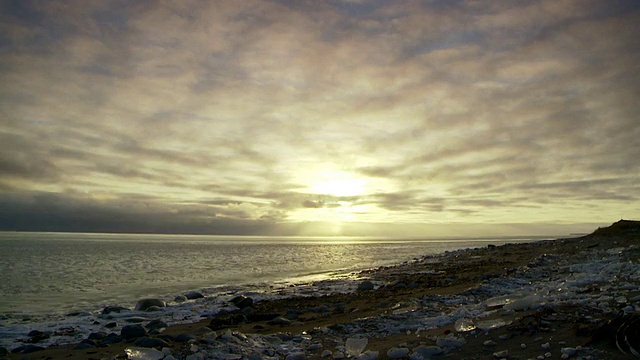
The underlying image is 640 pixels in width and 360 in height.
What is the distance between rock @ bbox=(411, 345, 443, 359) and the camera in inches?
285

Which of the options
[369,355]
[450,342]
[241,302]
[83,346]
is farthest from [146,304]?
[450,342]

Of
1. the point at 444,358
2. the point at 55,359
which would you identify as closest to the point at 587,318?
the point at 444,358

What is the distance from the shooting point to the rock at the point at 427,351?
7227 millimetres

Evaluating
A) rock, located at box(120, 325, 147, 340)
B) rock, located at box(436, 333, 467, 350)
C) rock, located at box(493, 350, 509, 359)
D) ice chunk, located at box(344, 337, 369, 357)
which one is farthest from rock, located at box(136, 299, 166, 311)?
rock, located at box(493, 350, 509, 359)

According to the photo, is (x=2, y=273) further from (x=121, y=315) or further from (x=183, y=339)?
(x=183, y=339)

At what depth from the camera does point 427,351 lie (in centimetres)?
730

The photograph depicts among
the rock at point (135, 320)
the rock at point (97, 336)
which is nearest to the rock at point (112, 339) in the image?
the rock at point (97, 336)

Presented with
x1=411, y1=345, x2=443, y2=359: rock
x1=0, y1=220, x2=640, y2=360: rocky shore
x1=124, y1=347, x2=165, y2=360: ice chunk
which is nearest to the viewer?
x1=0, y1=220, x2=640, y2=360: rocky shore

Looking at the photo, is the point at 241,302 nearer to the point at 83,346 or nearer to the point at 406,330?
the point at 83,346

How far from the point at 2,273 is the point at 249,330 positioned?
2723cm

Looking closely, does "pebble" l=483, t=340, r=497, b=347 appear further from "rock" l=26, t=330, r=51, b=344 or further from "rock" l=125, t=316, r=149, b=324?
"rock" l=26, t=330, r=51, b=344

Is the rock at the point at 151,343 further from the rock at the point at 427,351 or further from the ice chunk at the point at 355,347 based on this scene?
the rock at the point at 427,351

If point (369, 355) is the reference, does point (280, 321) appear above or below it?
below

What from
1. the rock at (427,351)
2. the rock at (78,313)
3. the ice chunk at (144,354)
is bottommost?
the rock at (78,313)
